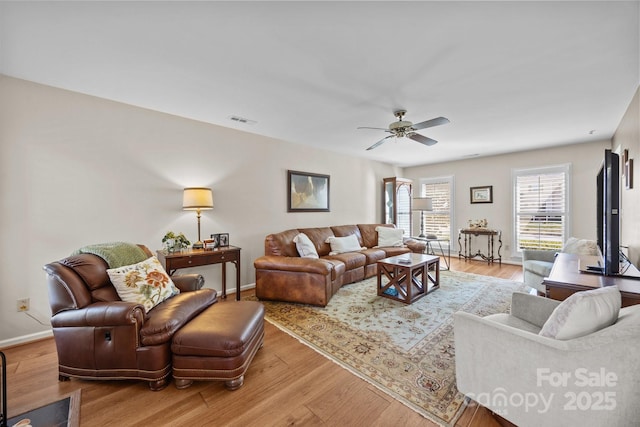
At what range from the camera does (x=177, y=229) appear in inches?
134

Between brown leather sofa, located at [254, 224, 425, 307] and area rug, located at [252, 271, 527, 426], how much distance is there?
14cm

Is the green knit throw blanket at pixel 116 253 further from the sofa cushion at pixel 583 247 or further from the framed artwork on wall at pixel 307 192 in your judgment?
the sofa cushion at pixel 583 247

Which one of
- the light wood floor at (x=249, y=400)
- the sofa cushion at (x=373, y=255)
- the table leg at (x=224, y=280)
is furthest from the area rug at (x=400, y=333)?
the table leg at (x=224, y=280)

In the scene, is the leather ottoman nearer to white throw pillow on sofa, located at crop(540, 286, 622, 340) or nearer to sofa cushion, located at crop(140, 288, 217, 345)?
sofa cushion, located at crop(140, 288, 217, 345)

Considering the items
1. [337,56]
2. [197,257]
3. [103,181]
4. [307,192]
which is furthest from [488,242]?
[103,181]

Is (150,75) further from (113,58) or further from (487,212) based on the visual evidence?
(487,212)

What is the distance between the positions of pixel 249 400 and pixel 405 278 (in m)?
2.43

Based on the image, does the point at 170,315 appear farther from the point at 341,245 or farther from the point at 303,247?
the point at 341,245

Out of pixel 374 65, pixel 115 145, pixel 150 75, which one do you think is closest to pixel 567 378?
pixel 374 65

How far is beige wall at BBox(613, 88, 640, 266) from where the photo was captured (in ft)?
8.45

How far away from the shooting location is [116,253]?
2.21m

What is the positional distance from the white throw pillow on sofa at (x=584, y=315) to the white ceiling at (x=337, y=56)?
1.70 m

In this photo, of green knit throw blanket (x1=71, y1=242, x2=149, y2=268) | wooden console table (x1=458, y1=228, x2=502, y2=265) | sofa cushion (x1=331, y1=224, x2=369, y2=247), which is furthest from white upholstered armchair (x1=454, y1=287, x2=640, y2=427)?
wooden console table (x1=458, y1=228, x2=502, y2=265)

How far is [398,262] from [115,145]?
376 cm
